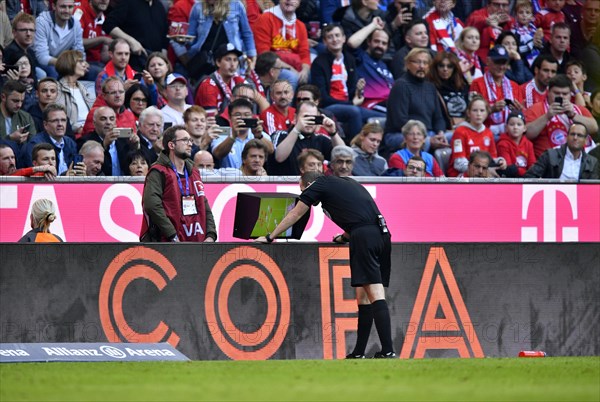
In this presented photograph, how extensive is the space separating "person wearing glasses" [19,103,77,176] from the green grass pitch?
15.4ft

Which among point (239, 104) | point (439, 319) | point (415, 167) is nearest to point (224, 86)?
point (239, 104)

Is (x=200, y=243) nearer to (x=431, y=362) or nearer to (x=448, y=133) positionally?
(x=431, y=362)

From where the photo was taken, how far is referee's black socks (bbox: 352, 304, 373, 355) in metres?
11.4

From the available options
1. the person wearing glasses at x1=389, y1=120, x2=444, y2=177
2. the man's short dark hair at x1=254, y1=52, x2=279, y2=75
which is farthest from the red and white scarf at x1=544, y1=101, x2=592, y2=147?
the man's short dark hair at x1=254, y1=52, x2=279, y2=75

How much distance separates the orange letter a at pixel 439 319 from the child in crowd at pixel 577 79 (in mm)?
7586

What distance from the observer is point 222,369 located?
10109 millimetres

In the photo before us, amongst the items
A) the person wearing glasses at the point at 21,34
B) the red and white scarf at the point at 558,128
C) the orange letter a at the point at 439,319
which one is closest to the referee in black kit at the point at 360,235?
the orange letter a at the point at 439,319

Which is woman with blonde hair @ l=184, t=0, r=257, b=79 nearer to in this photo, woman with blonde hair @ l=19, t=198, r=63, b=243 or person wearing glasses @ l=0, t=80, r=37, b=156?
person wearing glasses @ l=0, t=80, r=37, b=156

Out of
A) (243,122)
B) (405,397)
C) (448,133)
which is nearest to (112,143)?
(243,122)

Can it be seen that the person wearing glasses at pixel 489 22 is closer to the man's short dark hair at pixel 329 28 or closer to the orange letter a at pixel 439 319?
the man's short dark hair at pixel 329 28

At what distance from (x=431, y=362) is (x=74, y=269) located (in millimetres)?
3560

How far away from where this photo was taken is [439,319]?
12.2m

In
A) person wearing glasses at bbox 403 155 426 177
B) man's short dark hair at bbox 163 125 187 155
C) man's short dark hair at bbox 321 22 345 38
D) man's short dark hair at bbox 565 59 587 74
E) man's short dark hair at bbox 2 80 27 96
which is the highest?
man's short dark hair at bbox 321 22 345 38

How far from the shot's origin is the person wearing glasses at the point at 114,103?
15047 mm
